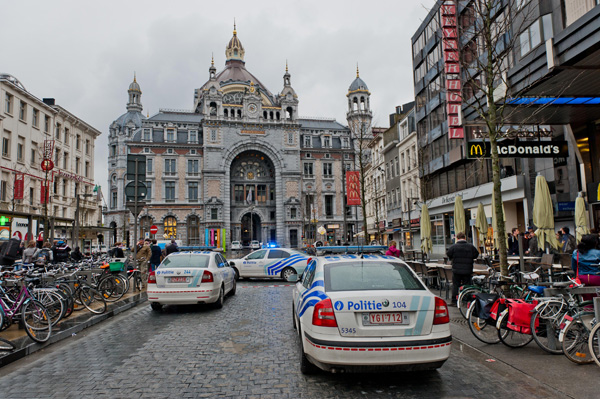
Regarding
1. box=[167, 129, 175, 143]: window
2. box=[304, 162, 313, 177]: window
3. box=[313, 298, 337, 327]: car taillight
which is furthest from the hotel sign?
box=[167, 129, 175, 143]: window

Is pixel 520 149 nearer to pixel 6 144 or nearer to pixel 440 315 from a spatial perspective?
pixel 440 315

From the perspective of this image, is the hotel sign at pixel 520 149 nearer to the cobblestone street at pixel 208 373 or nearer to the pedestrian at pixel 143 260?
the cobblestone street at pixel 208 373

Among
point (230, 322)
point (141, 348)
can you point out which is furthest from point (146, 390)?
point (230, 322)

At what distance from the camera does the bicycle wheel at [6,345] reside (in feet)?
21.5

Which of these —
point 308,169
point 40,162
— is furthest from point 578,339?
point 308,169

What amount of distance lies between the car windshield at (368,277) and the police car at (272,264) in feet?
43.1

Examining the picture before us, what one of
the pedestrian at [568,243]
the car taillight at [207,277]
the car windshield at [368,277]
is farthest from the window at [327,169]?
the car windshield at [368,277]

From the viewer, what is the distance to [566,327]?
222 inches

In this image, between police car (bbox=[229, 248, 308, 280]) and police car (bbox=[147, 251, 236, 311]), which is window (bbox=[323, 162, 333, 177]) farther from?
police car (bbox=[147, 251, 236, 311])

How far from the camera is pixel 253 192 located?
2938 inches

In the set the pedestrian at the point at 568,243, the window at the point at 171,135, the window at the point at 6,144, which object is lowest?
the pedestrian at the point at 568,243

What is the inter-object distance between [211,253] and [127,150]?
213ft

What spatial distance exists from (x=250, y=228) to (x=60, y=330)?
6716cm

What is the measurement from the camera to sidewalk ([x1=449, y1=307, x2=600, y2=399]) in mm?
4793
